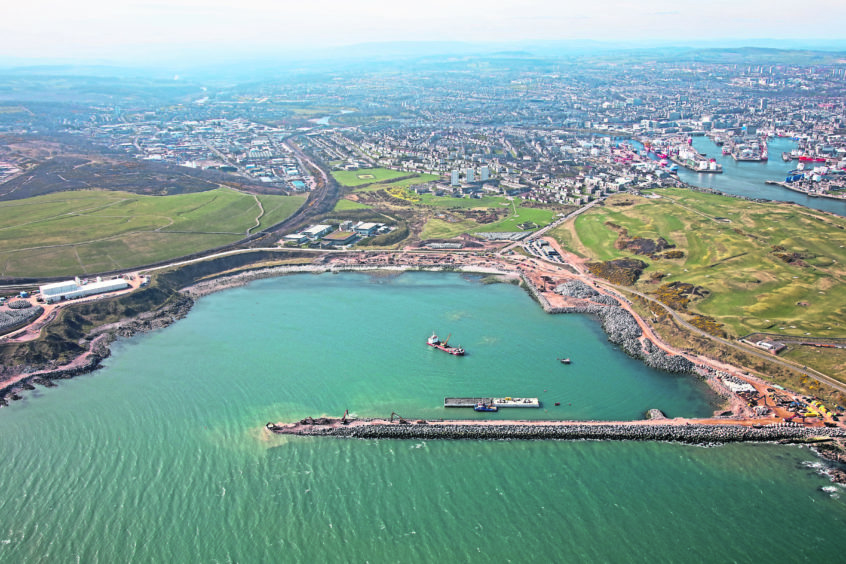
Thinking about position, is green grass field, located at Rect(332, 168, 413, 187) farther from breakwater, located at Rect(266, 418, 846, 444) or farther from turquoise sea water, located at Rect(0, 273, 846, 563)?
breakwater, located at Rect(266, 418, 846, 444)

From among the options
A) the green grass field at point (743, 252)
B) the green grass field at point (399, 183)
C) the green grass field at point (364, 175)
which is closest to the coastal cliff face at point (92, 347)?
the green grass field at point (743, 252)

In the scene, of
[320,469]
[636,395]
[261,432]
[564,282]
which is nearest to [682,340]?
[636,395]

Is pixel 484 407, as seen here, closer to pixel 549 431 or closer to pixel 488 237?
pixel 549 431

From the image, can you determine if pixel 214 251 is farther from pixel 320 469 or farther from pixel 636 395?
pixel 636 395

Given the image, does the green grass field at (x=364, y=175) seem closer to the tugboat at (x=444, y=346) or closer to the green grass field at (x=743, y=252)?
the green grass field at (x=743, y=252)

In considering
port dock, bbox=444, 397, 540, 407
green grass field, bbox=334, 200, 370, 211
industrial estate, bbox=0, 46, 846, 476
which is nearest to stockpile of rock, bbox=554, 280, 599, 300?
industrial estate, bbox=0, 46, 846, 476

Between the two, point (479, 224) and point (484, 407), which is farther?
point (479, 224)

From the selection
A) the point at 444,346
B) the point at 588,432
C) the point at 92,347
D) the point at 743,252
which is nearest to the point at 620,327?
the point at 588,432
